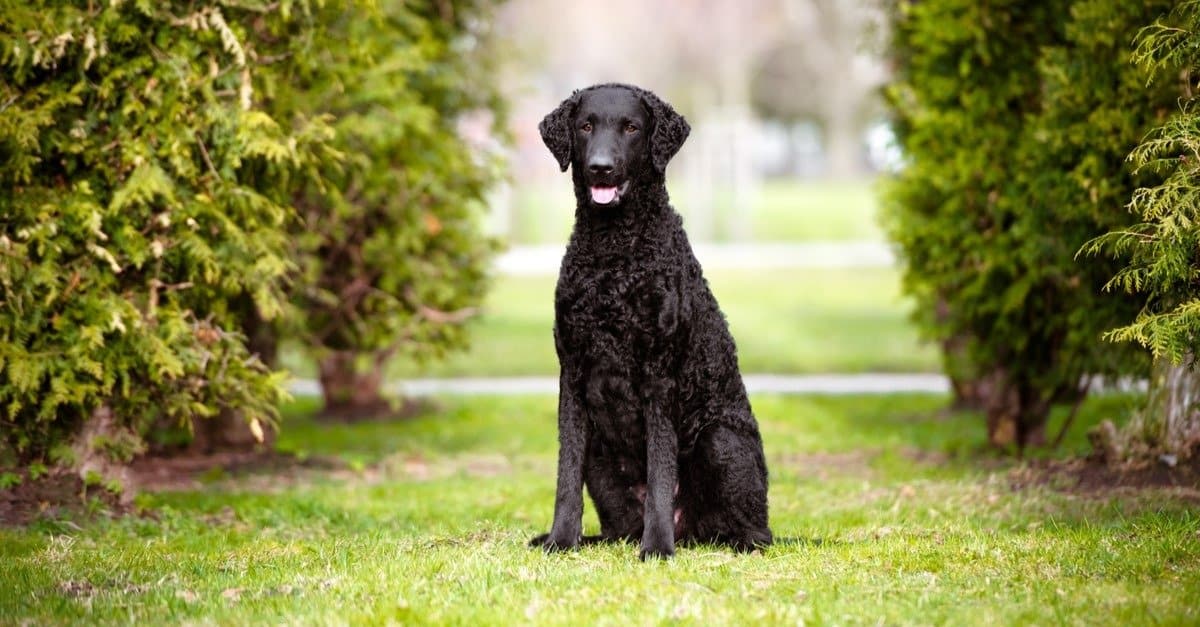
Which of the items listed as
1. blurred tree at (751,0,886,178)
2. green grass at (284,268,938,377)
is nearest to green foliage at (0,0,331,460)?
green grass at (284,268,938,377)

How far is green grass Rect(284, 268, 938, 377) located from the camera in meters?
18.4

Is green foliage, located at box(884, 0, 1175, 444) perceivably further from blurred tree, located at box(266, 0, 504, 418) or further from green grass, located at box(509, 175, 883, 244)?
green grass, located at box(509, 175, 883, 244)

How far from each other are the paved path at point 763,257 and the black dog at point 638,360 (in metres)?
26.5

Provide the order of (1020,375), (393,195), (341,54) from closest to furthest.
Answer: (341,54), (1020,375), (393,195)

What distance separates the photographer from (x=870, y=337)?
21344 millimetres

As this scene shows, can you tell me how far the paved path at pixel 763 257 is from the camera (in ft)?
117

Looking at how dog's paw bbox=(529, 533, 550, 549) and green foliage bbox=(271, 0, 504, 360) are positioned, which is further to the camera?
green foliage bbox=(271, 0, 504, 360)

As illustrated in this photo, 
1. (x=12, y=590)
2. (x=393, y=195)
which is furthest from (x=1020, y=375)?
(x=12, y=590)

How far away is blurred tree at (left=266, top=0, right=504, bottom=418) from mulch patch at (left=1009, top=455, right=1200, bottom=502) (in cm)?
519

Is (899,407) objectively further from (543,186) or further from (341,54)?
(543,186)

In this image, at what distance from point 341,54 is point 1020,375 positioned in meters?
5.57

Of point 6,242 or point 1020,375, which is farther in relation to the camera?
point 1020,375

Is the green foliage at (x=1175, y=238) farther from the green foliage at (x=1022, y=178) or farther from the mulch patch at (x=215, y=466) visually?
the mulch patch at (x=215, y=466)

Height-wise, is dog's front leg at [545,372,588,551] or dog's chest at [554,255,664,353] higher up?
dog's chest at [554,255,664,353]
